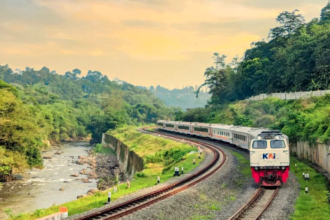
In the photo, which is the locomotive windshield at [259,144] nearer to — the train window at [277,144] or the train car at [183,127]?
the train window at [277,144]

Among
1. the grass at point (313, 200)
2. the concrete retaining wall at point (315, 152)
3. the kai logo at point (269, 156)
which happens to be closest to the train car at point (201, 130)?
the concrete retaining wall at point (315, 152)

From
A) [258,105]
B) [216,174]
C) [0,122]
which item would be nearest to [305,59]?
[258,105]

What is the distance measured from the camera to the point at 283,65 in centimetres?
7238

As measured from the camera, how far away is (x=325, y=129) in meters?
28.4

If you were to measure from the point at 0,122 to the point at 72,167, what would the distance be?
2069cm

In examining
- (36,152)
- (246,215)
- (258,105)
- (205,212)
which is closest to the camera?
(246,215)

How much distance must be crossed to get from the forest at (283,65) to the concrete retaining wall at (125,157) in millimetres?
27153

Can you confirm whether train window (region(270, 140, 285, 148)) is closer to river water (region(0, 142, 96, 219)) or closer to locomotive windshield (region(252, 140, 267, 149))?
locomotive windshield (region(252, 140, 267, 149))

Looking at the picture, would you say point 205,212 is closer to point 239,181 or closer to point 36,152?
point 239,181

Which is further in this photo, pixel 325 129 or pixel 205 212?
pixel 325 129

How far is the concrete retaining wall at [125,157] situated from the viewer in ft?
155

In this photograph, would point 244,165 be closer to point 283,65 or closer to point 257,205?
point 257,205

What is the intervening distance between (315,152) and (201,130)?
34054 millimetres

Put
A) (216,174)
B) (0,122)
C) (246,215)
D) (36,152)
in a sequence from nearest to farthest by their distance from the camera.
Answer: (246,215) → (216,174) → (0,122) → (36,152)
